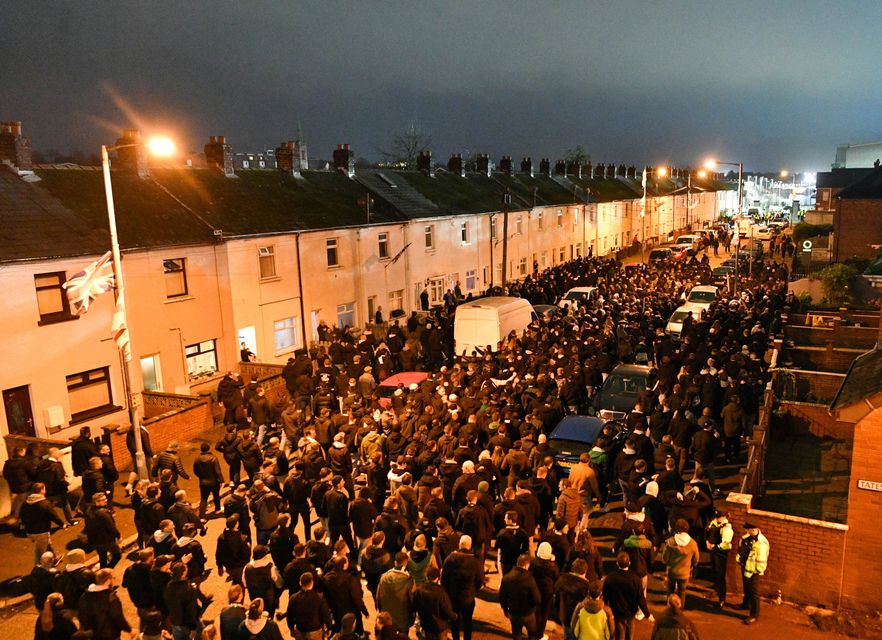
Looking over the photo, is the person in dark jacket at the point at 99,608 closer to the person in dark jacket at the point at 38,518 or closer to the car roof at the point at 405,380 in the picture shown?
the person in dark jacket at the point at 38,518

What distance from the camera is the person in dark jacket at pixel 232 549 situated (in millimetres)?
9078

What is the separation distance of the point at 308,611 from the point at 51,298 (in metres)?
14.2

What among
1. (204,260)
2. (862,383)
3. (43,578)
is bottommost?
(43,578)

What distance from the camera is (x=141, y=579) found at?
8273 millimetres

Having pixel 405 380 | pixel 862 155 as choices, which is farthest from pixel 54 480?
pixel 862 155

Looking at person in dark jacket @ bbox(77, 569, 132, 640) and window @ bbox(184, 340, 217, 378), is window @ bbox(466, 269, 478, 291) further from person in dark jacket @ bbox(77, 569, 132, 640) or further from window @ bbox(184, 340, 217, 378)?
person in dark jacket @ bbox(77, 569, 132, 640)

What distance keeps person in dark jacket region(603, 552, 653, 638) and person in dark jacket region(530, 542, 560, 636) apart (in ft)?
2.07

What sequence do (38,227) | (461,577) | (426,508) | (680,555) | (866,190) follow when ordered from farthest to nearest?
(866,190) < (38,227) < (426,508) < (680,555) < (461,577)

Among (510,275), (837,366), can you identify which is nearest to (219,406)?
→ (837,366)

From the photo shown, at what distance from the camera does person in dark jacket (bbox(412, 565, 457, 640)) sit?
7648 millimetres

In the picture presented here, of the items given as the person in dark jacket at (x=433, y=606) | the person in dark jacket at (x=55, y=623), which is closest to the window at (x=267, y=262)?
the person in dark jacket at (x=55, y=623)

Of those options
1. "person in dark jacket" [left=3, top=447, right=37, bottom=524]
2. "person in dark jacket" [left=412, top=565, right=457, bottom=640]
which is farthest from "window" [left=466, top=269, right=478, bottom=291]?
"person in dark jacket" [left=412, top=565, right=457, bottom=640]

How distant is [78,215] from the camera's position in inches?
775

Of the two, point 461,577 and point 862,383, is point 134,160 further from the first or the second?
point 862,383
